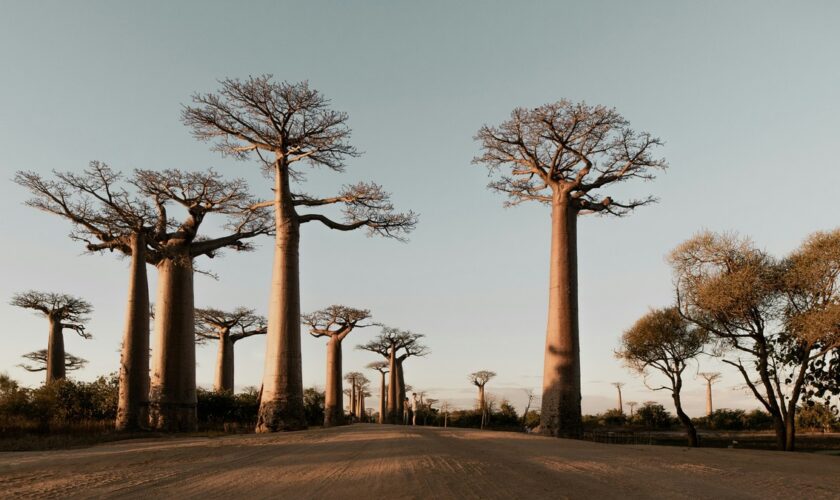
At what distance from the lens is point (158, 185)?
2205cm

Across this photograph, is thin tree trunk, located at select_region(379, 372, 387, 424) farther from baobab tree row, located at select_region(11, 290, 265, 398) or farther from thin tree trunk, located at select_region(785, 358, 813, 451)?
thin tree trunk, located at select_region(785, 358, 813, 451)

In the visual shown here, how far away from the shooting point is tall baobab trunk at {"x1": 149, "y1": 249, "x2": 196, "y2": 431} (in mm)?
21500

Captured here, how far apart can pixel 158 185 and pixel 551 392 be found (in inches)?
667

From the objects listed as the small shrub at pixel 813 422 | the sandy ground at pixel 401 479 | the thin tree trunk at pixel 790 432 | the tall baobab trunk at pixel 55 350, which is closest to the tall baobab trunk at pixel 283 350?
the sandy ground at pixel 401 479

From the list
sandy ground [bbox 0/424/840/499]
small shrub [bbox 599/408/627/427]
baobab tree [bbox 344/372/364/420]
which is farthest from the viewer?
baobab tree [bbox 344/372/364/420]

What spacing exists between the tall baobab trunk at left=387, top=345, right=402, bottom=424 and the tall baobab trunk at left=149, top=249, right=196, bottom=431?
94.9 ft

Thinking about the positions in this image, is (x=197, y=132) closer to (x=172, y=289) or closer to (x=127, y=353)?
(x=172, y=289)

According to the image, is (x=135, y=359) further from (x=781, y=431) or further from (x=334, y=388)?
(x=334, y=388)

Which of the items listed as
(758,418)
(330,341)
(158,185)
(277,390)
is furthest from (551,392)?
(758,418)

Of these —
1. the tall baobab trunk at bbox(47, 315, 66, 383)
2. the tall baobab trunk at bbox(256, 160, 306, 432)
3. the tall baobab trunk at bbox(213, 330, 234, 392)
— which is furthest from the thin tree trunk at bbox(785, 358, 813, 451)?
the tall baobab trunk at bbox(47, 315, 66, 383)

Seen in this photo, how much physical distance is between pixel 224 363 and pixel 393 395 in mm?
A: 15647

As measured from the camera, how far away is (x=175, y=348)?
22109 mm

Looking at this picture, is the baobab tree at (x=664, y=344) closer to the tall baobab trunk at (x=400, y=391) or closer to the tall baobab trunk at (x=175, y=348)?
the tall baobab trunk at (x=175, y=348)

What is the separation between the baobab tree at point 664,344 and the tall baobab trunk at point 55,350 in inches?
1385
